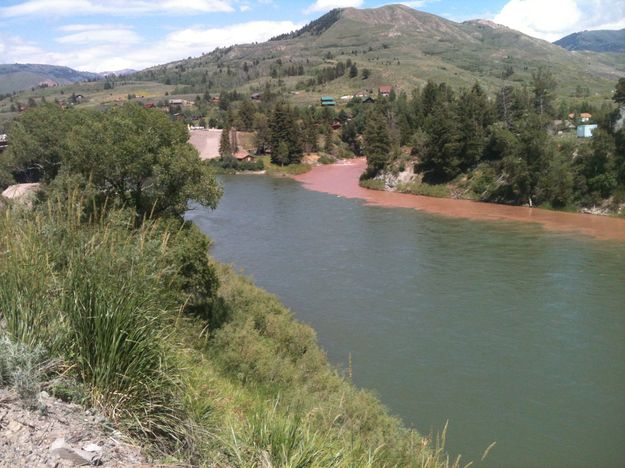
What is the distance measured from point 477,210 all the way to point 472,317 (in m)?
23.2

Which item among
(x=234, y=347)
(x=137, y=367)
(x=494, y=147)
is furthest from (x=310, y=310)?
(x=494, y=147)

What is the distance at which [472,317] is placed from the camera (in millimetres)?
19781

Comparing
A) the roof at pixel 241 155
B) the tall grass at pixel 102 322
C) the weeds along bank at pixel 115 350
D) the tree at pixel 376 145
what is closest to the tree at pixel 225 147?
the roof at pixel 241 155

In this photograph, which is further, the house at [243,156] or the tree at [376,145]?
the house at [243,156]

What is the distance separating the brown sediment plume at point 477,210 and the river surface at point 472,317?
0.93m

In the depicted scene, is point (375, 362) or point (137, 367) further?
point (375, 362)

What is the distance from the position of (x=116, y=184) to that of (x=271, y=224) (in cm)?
1938

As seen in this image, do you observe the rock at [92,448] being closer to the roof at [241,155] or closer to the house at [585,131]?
the house at [585,131]

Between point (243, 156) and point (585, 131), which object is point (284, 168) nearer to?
point (243, 156)

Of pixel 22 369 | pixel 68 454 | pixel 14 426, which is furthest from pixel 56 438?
pixel 22 369

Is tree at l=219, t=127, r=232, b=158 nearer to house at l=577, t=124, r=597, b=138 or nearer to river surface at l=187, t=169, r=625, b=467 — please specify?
river surface at l=187, t=169, r=625, b=467

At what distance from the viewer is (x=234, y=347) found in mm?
14031

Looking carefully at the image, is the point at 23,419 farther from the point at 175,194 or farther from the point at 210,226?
the point at 210,226

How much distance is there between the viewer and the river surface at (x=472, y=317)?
44.1 ft
